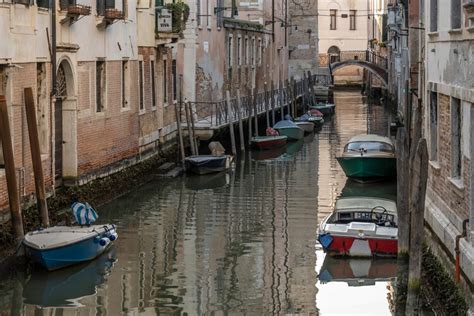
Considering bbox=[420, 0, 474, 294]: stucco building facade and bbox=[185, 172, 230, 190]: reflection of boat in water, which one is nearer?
bbox=[420, 0, 474, 294]: stucco building facade

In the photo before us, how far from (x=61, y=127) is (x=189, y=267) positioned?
182 inches

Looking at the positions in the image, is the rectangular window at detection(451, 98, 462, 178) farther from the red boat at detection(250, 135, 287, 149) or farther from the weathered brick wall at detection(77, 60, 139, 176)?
the red boat at detection(250, 135, 287, 149)

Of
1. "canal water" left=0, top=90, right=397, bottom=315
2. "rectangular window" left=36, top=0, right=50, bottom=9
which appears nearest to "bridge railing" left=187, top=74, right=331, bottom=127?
"canal water" left=0, top=90, right=397, bottom=315

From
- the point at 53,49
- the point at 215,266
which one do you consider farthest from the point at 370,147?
the point at 215,266

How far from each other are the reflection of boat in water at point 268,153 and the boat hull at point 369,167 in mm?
5658

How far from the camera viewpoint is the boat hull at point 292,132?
33844mm

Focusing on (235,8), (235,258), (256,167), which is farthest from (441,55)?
(235,8)

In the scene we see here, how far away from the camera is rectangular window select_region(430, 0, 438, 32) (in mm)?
14139

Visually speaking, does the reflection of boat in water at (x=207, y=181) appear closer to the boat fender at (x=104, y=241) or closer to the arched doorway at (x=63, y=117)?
the arched doorway at (x=63, y=117)

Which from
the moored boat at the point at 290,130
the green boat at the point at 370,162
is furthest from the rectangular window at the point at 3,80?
the moored boat at the point at 290,130

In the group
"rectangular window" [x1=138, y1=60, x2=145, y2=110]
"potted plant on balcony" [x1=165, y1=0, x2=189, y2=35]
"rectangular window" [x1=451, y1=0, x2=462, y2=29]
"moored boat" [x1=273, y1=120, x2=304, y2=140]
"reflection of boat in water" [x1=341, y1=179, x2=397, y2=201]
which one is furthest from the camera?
"moored boat" [x1=273, y1=120, x2=304, y2=140]

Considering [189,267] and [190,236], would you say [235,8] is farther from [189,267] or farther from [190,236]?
[189,267]

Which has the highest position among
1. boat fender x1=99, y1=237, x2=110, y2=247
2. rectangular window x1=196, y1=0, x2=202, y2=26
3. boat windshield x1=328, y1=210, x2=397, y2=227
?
rectangular window x1=196, y1=0, x2=202, y2=26

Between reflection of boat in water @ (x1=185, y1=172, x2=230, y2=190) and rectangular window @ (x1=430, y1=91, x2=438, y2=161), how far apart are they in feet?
29.7
